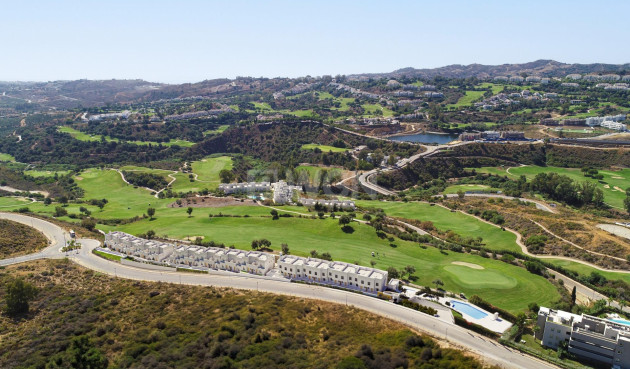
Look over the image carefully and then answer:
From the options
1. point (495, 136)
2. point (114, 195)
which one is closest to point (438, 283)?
point (114, 195)

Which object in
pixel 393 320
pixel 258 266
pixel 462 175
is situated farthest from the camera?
pixel 462 175

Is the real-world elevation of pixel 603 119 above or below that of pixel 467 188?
above

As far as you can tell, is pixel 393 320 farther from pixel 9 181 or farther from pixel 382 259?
pixel 9 181

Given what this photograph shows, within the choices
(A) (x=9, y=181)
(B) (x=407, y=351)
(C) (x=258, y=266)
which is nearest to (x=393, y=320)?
(B) (x=407, y=351)

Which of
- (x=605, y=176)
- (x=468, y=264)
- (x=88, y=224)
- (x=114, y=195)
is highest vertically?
(x=88, y=224)

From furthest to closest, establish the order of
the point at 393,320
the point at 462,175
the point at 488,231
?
the point at 462,175
the point at 488,231
the point at 393,320

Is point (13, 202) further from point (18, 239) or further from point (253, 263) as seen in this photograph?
point (253, 263)

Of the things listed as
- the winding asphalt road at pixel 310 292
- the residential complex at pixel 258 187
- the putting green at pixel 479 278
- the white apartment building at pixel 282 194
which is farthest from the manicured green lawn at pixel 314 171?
the winding asphalt road at pixel 310 292

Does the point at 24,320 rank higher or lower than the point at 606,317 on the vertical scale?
higher
